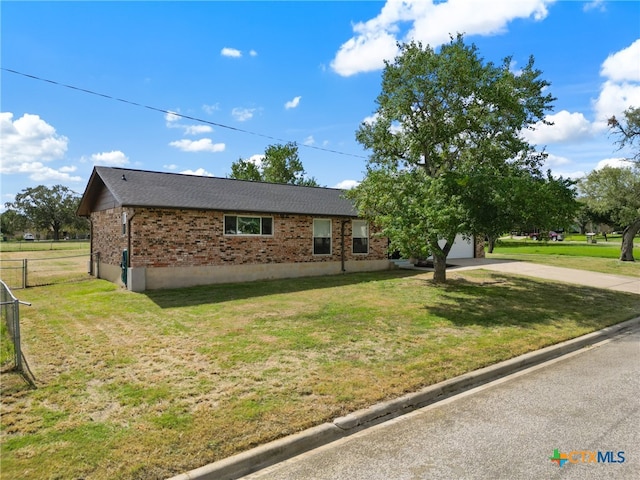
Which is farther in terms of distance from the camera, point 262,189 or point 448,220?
point 262,189

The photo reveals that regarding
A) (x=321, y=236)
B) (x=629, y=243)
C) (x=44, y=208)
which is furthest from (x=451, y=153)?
(x=44, y=208)

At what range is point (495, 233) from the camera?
35.9 ft

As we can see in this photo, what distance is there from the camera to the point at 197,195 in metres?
15.3

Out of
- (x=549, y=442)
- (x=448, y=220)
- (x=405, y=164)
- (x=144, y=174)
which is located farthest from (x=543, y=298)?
(x=144, y=174)

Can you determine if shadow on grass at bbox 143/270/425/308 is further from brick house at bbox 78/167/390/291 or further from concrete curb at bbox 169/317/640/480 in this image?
concrete curb at bbox 169/317/640/480

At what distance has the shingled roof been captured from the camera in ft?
45.3

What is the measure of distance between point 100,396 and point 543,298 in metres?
12.0

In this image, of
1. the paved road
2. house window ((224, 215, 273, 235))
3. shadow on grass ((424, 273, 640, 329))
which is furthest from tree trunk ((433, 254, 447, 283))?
the paved road

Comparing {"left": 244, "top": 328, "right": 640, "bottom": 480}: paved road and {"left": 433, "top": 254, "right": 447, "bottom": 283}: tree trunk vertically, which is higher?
{"left": 433, "top": 254, "right": 447, "bottom": 283}: tree trunk

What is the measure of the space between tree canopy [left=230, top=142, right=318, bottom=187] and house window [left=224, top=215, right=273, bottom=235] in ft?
107

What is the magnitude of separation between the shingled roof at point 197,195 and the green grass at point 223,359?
336 cm

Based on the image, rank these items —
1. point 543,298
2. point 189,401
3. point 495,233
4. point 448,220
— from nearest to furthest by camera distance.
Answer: point 189,401 < point 448,220 < point 495,233 < point 543,298

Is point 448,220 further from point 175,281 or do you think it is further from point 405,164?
point 175,281

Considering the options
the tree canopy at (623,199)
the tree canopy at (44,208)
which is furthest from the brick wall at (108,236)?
the tree canopy at (44,208)
